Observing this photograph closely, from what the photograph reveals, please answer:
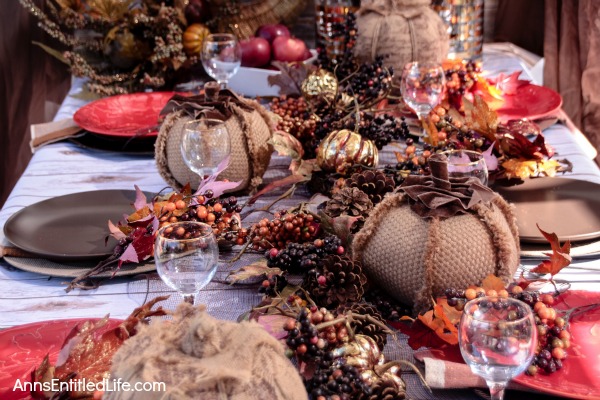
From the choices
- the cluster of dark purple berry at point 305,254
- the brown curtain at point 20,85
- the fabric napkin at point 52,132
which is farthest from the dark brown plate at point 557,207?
the brown curtain at point 20,85

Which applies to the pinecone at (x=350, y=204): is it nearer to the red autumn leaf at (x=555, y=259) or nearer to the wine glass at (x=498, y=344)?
the red autumn leaf at (x=555, y=259)

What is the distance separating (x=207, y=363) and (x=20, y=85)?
6.87ft

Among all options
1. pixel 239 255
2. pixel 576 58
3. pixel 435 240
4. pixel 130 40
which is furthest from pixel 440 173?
pixel 576 58

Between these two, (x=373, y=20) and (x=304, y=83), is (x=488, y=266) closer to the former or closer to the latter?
(x=304, y=83)

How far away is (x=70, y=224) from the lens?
1.16m

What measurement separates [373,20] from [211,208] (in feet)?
2.79

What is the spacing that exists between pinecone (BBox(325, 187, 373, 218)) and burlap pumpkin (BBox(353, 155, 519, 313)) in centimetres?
8

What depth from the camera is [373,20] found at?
69.5 inches

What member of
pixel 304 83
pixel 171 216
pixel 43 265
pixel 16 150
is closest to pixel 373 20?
pixel 304 83

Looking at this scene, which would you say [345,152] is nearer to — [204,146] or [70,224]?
[204,146]

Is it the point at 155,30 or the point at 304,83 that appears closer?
the point at 304,83

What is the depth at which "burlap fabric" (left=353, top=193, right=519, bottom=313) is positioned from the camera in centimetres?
87

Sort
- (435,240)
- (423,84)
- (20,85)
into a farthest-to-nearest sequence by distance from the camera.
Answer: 1. (20,85)
2. (423,84)
3. (435,240)

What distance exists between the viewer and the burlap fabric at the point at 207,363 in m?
0.52
